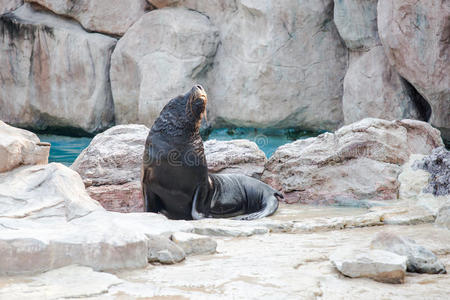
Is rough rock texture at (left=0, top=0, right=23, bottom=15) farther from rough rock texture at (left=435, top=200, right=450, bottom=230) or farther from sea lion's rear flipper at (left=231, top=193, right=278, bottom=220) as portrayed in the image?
rough rock texture at (left=435, top=200, right=450, bottom=230)

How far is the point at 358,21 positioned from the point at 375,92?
3.96 feet

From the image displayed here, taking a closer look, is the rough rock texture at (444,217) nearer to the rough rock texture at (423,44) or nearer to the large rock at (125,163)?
the large rock at (125,163)

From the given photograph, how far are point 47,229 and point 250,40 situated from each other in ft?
25.7

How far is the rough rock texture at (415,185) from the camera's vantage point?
5219 millimetres

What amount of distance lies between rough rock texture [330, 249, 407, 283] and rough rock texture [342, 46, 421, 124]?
659 cm

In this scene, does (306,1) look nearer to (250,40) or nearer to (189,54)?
(250,40)

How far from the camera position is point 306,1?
10070mm

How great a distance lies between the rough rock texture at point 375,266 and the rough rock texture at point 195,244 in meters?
0.79

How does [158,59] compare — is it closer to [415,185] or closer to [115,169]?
[115,169]

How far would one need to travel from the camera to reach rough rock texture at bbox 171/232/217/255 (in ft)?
10.3

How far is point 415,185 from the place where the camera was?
5.68 meters

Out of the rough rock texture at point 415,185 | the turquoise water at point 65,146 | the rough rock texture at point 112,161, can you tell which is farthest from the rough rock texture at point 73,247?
the turquoise water at point 65,146

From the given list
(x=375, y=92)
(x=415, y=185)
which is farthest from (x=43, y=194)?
(x=375, y=92)

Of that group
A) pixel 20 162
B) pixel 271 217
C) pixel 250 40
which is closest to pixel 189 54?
pixel 250 40
